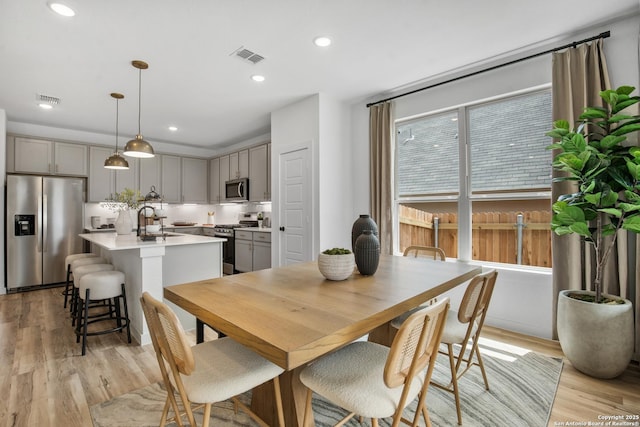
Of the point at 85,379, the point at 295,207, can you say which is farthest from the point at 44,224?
the point at 295,207

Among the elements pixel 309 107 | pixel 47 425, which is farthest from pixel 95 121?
pixel 47 425

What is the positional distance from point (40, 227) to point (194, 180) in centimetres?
266

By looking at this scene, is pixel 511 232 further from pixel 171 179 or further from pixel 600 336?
pixel 171 179

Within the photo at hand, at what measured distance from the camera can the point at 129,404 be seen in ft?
6.25

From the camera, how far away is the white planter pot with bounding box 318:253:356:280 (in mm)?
1692

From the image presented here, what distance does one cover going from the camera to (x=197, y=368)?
4.25 feet

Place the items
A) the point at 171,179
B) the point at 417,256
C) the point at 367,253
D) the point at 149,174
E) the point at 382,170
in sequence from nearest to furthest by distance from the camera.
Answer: the point at 367,253 < the point at 417,256 < the point at 382,170 < the point at 149,174 < the point at 171,179

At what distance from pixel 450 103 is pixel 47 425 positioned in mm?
4098

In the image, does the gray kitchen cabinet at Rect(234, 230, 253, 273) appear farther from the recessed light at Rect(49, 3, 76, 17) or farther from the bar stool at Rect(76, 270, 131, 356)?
the recessed light at Rect(49, 3, 76, 17)

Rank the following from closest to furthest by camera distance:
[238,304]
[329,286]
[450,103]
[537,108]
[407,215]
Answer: [238,304] → [329,286] → [537,108] → [450,103] → [407,215]

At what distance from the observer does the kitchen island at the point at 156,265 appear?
9.12 ft

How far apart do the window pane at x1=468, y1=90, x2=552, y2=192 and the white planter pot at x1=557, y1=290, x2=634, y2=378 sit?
3.87 feet

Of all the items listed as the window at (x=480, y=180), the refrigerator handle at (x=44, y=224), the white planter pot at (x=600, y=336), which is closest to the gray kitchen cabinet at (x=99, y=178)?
the refrigerator handle at (x=44, y=224)

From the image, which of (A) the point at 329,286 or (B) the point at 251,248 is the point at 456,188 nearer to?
(A) the point at 329,286
